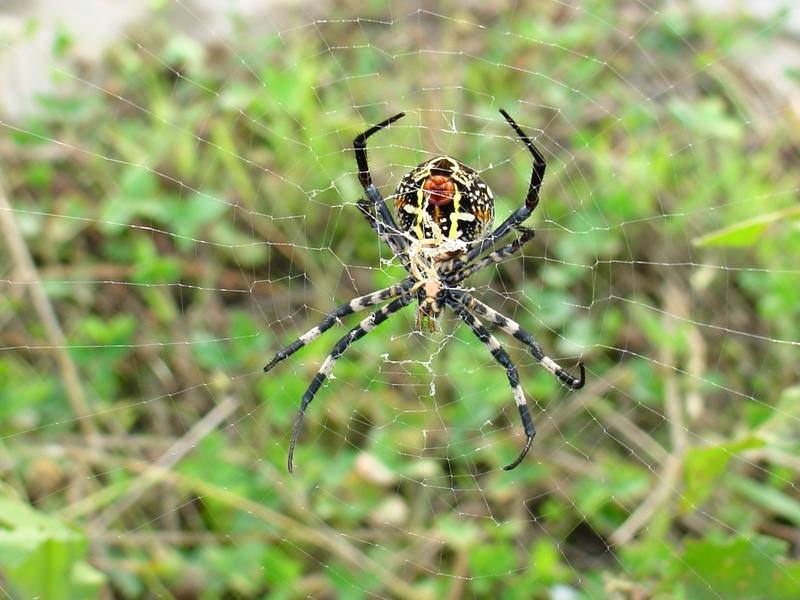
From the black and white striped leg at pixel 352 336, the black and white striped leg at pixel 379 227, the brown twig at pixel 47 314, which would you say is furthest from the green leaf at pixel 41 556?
the black and white striped leg at pixel 379 227

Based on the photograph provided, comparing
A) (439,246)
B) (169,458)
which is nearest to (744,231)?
(439,246)

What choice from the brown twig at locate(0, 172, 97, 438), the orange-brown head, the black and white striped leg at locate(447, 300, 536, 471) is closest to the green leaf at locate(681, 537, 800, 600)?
the black and white striped leg at locate(447, 300, 536, 471)

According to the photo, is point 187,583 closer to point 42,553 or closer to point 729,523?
point 42,553

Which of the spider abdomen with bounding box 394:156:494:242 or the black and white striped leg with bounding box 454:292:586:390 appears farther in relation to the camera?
the black and white striped leg with bounding box 454:292:586:390

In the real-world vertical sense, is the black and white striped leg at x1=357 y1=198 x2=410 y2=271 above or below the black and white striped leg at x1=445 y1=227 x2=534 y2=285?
above

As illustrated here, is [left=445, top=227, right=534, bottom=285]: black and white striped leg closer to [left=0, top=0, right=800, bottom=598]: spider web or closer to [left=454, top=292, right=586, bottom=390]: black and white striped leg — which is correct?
[left=454, top=292, right=586, bottom=390]: black and white striped leg

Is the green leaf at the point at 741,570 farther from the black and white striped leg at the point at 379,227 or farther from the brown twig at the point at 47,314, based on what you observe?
the brown twig at the point at 47,314
